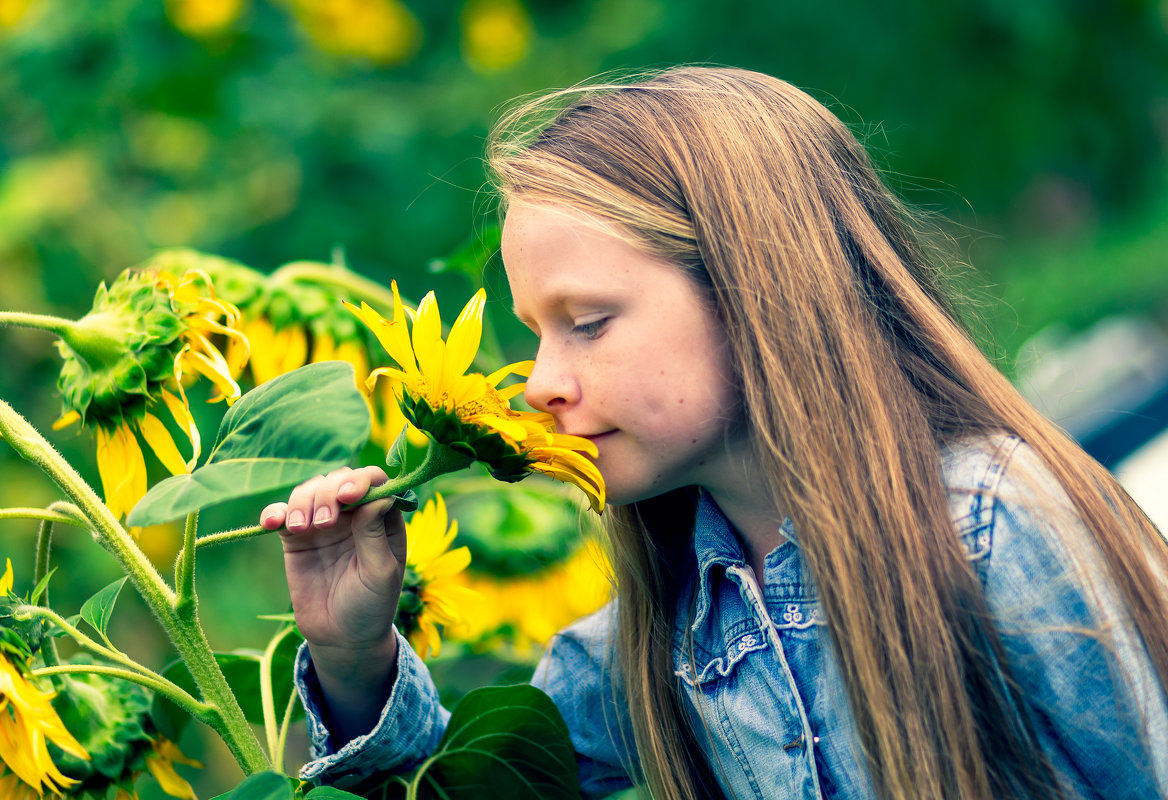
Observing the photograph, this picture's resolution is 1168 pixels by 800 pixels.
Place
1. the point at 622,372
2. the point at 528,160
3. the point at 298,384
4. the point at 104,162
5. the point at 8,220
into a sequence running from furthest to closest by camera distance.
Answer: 1. the point at 104,162
2. the point at 8,220
3. the point at 528,160
4. the point at 622,372
5. the point at 298,384

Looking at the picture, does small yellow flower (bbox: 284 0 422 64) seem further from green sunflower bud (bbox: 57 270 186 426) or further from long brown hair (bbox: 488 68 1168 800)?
green sunflower bud (bbox: 57 270 186 426)

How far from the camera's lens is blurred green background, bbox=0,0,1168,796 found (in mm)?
1681

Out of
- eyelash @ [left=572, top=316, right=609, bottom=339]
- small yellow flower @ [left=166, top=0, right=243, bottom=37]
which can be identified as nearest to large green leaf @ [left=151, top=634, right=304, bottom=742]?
eyelash @ [left=572, top=316, right=609, bottom=339]

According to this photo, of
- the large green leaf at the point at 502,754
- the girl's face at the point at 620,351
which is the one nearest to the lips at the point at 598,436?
the girl's face at the point at 620,351

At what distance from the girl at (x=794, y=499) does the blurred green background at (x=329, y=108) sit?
74 cm

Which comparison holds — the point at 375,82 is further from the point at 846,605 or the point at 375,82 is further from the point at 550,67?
the point at 846,605

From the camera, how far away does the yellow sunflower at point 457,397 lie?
60cm

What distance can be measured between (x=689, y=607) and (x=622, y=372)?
0.29m

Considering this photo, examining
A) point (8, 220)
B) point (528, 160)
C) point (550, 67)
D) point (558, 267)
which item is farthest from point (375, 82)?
point (558, 267)

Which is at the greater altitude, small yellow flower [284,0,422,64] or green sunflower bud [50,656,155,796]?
small yellow flower [284,0,422,64]

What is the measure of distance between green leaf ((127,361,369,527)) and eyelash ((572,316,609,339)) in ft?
0.75

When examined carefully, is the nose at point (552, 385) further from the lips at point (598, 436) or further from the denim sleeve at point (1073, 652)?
the denim sleeve at point (1073, 652)

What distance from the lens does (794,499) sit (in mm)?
719

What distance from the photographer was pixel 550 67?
1895 mm
